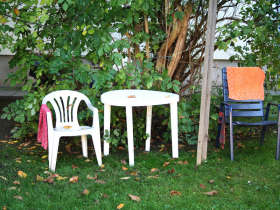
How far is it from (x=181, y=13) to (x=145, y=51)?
766 mm

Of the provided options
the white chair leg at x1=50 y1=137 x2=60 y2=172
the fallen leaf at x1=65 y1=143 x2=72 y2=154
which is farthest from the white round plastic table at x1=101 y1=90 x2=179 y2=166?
the white chair leg at x1=50 y1=137 x2=60 y2=172

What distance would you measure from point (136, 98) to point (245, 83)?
158 centimetres

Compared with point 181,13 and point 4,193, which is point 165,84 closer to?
point 181,13

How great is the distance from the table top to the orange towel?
0.94 metres

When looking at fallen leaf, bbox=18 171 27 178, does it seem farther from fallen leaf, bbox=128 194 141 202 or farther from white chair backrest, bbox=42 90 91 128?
fallen leaf, bbox=128 194 141 202

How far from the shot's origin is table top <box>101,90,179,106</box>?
4016mm

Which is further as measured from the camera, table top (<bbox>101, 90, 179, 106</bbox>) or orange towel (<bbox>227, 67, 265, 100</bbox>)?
orange towel (<bbox>227, 67, 265, 100</bbox>)

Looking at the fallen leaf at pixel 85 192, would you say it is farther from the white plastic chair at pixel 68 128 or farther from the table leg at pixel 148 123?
the table leg at pixel 148 123

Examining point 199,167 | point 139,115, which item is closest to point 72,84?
point 139,115

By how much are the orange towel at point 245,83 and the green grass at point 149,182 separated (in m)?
0.68

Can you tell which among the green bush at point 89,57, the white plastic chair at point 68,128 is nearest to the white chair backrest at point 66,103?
the white plastic chair at point 68,128

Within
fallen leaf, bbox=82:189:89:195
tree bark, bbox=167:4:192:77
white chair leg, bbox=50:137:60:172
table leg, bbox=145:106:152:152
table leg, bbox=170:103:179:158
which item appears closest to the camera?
fallen leaf, bbox=82:189:89:195

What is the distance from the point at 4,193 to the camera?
3.27 metres

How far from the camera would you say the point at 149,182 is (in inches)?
143
